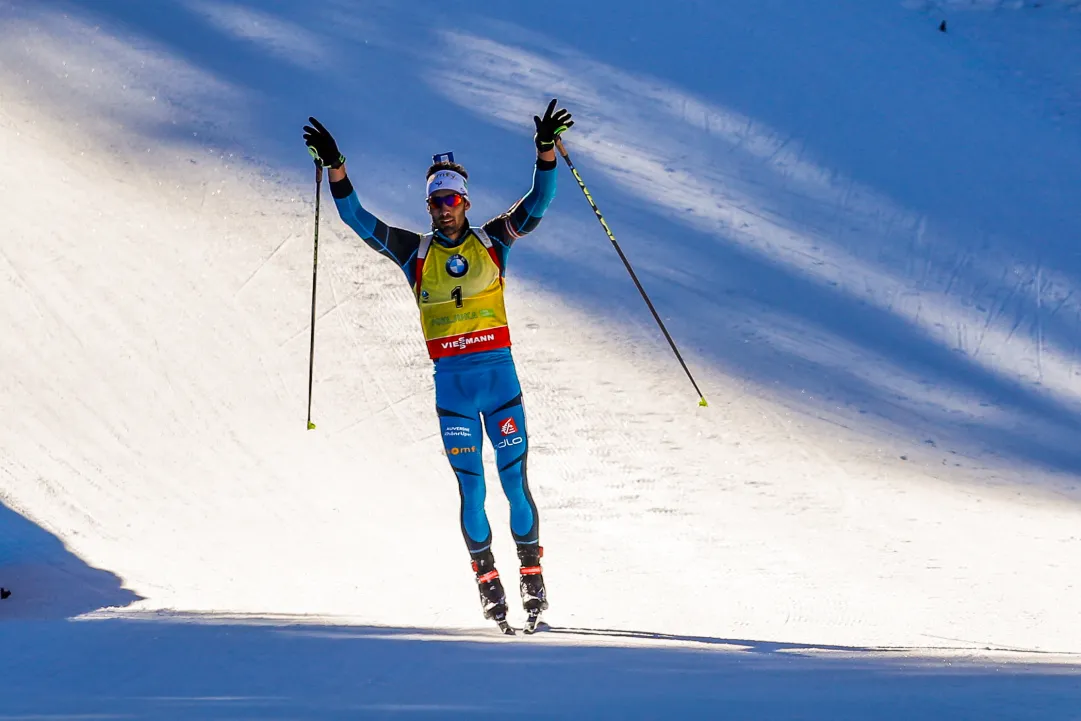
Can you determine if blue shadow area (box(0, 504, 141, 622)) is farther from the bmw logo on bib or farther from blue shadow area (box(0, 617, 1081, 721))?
the bmw logo on bib

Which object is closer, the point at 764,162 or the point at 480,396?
the point at 480,396

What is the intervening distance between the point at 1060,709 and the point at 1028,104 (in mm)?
11201

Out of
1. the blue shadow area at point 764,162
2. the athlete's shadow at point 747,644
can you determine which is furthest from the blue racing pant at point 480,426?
the blue shadow area at point 764,162

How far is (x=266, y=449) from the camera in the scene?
8.39 meters

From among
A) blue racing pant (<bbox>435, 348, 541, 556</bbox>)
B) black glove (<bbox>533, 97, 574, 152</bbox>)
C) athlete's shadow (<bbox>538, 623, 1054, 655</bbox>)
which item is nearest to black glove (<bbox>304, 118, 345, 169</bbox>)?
black glove (<bbox>533, 97, 574, 152</bbox>)

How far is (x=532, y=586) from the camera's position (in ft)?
17.4

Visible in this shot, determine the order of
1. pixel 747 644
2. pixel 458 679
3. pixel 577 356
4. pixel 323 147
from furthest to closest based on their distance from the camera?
pixel 577 356, pixel 323 147, pixel 747 644, pixel 458 679

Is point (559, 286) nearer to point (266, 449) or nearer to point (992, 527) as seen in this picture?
point (266, 449)

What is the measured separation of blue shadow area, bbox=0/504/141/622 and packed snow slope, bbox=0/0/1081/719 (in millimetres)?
32

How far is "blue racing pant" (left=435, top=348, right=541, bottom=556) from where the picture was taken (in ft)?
17.5

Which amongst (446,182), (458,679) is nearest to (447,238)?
(446,182)

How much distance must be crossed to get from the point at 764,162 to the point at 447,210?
23.4 feet

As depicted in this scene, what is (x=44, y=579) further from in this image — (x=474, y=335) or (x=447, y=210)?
(x=447, y=210)

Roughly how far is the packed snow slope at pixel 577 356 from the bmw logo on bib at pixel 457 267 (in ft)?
4.87
